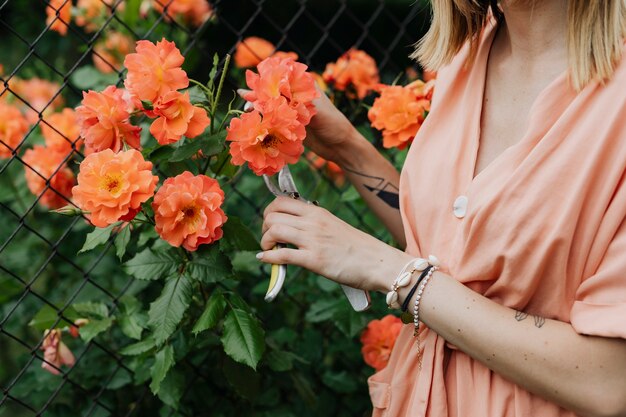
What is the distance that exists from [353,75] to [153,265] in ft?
2.42

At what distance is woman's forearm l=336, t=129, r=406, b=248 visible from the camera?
1.49 meters

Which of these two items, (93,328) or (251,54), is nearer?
(93,328)

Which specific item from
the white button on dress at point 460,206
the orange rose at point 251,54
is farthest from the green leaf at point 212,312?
the orange rose at point 251,54

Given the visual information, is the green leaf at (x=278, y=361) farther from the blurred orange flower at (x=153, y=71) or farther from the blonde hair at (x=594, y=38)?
the blonde hair at (x=594, y=38)

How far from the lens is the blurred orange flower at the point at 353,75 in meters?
1.80

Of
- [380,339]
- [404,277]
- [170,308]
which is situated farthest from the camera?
[380,339]

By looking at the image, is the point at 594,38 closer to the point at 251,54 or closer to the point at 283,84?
the point at 283,84

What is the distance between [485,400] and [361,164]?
1.78ft

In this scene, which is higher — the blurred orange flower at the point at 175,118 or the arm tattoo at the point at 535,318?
the arm tattoo at the point at 535,318

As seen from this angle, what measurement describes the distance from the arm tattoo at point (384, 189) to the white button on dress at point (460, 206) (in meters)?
0.33

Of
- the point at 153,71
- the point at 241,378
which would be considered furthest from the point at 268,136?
the point at 241,378

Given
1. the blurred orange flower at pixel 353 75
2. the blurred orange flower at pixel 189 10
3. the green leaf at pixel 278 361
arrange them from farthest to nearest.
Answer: the blurred orange flower at pixel 189 10
the blurred orange flower at pixel 353 75
the green leaf at pixel 278 361

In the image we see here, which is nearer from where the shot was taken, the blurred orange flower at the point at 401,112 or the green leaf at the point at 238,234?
the green leaf at the point at 238,234

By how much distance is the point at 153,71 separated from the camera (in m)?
1.13
